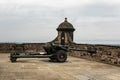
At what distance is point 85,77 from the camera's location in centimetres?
821

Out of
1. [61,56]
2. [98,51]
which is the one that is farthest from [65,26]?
[61,56]

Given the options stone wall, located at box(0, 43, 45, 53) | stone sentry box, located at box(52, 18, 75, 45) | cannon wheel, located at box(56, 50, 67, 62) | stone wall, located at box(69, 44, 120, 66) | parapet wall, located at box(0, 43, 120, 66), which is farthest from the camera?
stone sentry box, located at box(52, 18, 75, 45)

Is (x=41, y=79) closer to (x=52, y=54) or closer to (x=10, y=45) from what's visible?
(x=52, y=54)

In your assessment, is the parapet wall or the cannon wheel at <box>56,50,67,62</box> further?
→ the cannon wheel at <box>56,50,67,62</box>

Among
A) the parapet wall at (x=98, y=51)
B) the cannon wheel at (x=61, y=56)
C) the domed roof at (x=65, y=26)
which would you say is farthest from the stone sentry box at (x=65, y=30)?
the cannon wheel at (x=61, y=56)

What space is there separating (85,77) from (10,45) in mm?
11302

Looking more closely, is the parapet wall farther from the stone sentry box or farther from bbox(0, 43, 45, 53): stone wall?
the stone sentry box

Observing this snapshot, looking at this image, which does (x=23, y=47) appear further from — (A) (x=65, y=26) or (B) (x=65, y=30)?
(A) (x=65, y=26)

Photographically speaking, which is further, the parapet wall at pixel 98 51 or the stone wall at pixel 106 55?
the parapet wall at pixel 98 51

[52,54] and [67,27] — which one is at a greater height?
[67,27]

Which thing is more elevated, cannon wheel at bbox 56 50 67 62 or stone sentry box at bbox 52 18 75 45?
stone sentry box at bbox 52 18 75 45

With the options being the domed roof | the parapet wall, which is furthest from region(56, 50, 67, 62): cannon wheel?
the domed roof

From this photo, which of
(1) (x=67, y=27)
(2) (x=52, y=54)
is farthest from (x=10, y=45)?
(2) (x=52, y=54)

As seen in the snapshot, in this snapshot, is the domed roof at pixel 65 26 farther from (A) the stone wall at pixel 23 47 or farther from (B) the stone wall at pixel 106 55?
(B) the stone wall at pixel 106 55
